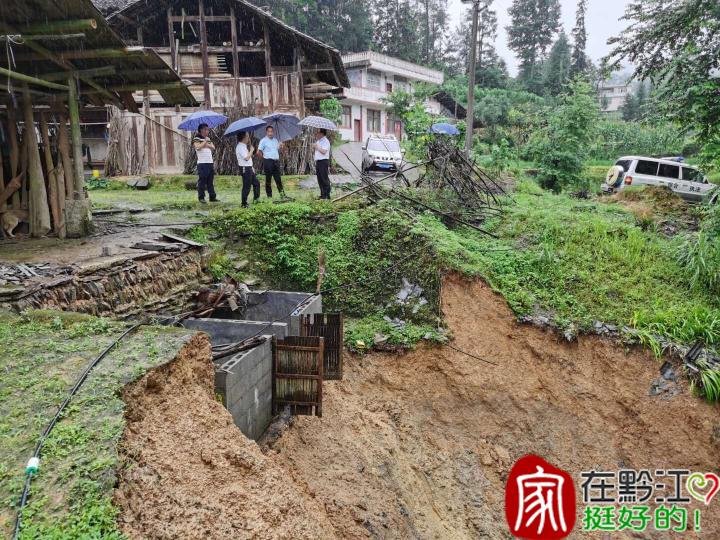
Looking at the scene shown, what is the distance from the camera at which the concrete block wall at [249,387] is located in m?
4.83

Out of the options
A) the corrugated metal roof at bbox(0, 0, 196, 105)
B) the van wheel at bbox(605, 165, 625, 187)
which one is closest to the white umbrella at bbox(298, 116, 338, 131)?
the corrugated metal roof at bbox(0, 0, 196, 105)

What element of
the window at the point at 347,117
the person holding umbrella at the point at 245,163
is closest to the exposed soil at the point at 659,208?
the person holding umbrella at the point at 245,163

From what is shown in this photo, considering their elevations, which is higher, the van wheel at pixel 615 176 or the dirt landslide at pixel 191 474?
the van wheel at pixel 615 176

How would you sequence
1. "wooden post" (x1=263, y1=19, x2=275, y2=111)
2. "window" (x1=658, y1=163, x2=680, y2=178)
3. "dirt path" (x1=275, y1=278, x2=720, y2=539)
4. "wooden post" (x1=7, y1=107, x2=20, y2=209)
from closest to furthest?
"dirt path" (x1=275, y1=278, x2=720, y2=539)
"wooden post" (x1=7, y1=107, x2=20, y2=209)
"wooden post" (x1=263, y1=19, x2=275, y2=111)
"window" (x1=658, y1=163, x2=680, y2=178)

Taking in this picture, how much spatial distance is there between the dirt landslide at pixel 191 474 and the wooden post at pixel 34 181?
199 inches

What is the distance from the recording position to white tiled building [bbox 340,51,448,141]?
32.5 meters

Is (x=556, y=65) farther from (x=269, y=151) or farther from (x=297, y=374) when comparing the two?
(x=297, y=374)

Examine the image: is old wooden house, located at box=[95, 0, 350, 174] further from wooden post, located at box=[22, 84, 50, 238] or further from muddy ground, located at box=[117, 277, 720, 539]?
muddy ground, located at box=[117, 277, 720, 539]

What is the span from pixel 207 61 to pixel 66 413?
14872mm

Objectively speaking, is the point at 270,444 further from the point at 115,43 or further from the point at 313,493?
the point at 115,43

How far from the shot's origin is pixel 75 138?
7820mm

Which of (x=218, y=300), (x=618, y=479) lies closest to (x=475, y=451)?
(x=618, y=479)

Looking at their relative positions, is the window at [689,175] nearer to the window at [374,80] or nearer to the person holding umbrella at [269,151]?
the person holding umbrella at [269,151]

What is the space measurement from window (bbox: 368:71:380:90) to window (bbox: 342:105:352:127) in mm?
2466
